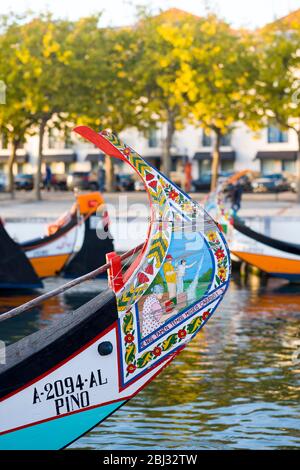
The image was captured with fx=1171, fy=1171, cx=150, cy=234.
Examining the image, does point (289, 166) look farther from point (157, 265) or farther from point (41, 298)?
point (41, 298)

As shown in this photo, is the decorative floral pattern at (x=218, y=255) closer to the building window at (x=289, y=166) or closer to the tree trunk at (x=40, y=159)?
the tree trunk at (x=40, y=159)

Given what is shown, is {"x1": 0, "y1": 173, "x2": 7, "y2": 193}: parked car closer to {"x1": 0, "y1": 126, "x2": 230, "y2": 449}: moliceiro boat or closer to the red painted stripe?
{"x1": 0, "y1": 126, "x2": 230, "y2": 449}: moliceiro boat

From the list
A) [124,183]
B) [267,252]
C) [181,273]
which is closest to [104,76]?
[124,183]

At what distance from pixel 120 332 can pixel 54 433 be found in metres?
0.98

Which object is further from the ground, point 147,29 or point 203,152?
point 147,29

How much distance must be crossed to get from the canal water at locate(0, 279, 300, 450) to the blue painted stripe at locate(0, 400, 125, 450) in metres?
2.54

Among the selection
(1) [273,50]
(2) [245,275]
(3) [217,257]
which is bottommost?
(2) [245,275]

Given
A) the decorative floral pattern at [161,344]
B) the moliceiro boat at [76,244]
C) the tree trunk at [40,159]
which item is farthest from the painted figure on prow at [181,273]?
the tree trunk at [40,159]

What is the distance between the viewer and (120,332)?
9641 mm

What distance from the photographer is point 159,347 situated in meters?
9.84

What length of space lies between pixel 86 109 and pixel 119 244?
948 inches

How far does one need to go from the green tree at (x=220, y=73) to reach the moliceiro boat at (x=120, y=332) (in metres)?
43.4

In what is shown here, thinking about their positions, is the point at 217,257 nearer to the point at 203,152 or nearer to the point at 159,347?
the point at 159,347

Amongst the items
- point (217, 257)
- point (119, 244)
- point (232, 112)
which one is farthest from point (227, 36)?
point (217, 257)
